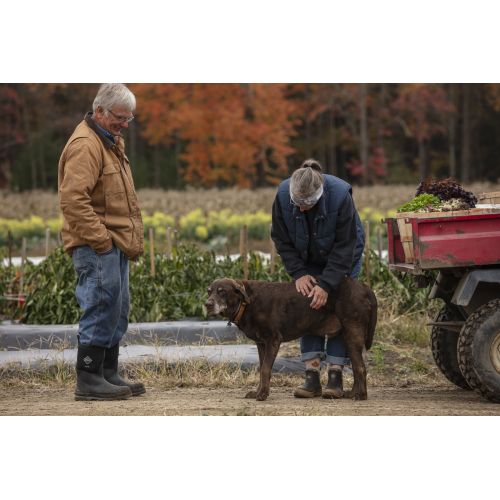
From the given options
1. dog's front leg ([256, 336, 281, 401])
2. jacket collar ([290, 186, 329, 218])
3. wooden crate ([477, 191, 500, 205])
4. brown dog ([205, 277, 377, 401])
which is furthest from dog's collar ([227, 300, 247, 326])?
wooden crate ([477, 191, 500, 205])

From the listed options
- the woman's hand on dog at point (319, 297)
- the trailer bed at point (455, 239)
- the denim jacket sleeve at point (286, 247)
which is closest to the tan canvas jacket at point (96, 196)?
the denim jacket sleeve at point (286, 247)

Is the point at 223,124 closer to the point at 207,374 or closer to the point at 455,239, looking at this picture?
the point at 207,374

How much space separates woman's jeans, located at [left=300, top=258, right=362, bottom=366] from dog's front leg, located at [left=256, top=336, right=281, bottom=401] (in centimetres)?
39

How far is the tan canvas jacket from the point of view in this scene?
7312mm

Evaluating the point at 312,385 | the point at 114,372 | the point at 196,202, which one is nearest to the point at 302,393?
the point at 312,385

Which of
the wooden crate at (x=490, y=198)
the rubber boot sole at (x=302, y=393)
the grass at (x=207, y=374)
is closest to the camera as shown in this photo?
the rubber boot sole at (x=302, y=393)

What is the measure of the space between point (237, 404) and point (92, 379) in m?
1.14

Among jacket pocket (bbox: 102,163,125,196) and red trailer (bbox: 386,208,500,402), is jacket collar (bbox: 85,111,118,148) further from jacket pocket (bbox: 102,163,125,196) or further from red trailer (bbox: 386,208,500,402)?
red trailer (bbox: 386,208,500,402)

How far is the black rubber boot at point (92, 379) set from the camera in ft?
24.9

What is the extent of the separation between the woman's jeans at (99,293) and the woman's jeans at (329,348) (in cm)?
149

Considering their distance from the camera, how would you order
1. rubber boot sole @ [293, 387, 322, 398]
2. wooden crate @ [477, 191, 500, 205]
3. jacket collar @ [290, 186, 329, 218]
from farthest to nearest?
wooden crate @ [477, 191, 500, 205]
rubber boot sole @ [293, 387, 322, 398]
jacket collar @ [290, 186, 329, 218]

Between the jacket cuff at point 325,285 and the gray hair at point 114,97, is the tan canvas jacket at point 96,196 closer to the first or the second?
the gray hair at point 114,97
